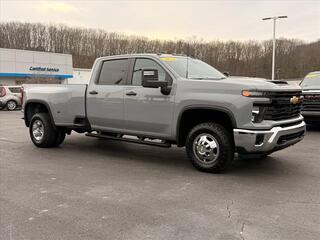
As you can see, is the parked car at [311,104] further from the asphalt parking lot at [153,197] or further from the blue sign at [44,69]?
the blue sign at [44,69]

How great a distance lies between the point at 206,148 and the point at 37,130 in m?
4.37

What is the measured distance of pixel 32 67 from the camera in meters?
47.3

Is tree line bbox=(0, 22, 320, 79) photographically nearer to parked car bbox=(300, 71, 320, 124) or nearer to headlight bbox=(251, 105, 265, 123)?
parked car bbox=(300, 71, 320, 124)

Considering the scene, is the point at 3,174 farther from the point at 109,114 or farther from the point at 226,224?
the point at 226,224

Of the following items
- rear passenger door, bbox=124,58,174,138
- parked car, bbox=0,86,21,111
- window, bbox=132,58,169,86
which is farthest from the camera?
parked car, bbox=0,86,21,111

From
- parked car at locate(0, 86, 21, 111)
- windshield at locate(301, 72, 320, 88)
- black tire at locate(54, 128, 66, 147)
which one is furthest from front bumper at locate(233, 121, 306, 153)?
parked car at locate(0, 86, 21, 111)

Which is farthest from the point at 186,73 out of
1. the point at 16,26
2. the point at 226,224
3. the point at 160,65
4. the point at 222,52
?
the point at 16,26

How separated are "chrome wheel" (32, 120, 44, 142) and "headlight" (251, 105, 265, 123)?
4905 millimetres

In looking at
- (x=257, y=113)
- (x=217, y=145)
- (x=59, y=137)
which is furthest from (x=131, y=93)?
(x=59, y=137)

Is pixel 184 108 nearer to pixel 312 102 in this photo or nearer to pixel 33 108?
pixel 33 108

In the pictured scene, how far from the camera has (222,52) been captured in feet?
251

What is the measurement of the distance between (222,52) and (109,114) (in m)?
72.1

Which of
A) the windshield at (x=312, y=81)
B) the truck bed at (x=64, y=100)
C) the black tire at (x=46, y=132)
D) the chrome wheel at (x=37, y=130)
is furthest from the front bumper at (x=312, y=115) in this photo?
the chrome wheel at (x=37, y=130)

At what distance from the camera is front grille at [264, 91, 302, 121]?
5.51 m
